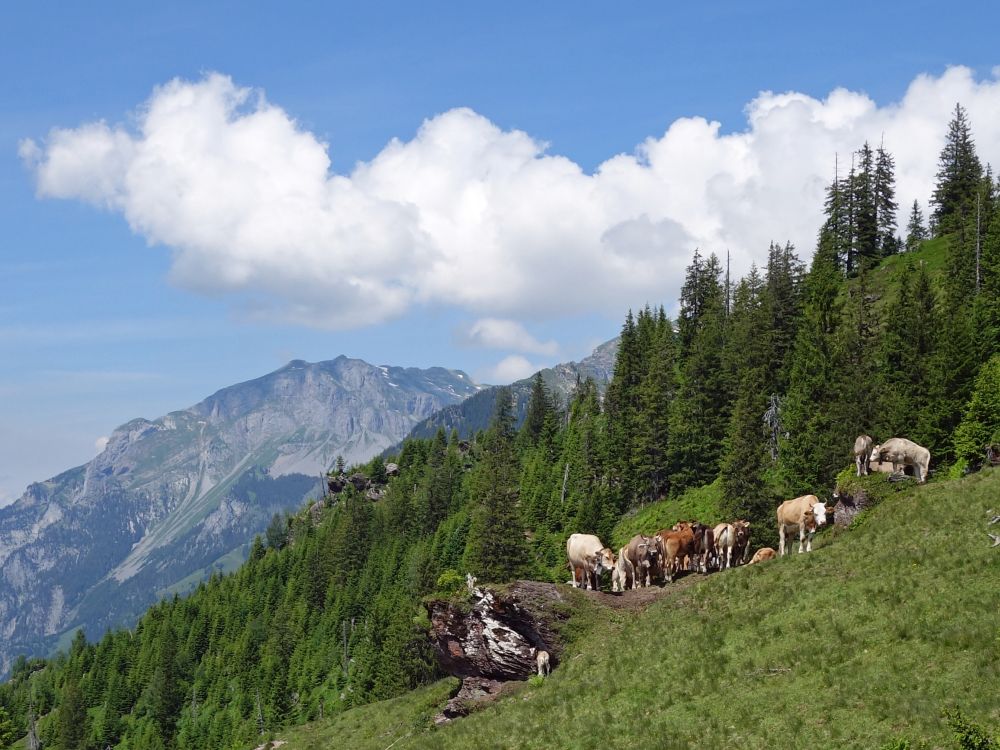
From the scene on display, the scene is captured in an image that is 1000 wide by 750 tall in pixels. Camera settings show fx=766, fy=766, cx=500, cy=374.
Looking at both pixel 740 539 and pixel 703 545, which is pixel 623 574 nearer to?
pixel 703 545

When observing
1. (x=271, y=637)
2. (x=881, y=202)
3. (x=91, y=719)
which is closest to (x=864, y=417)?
(x=881, y=202)

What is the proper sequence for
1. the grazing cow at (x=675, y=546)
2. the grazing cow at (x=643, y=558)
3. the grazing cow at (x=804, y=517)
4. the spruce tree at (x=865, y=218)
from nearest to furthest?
the grazing cow at (x=804, y=517) < the grazing cow at (x=643, y=558) < the grazing cow at (x=675, y=546) < the spruce tree at (x=865, y=218)

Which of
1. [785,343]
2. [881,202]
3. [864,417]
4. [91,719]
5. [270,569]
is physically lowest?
[91,719]

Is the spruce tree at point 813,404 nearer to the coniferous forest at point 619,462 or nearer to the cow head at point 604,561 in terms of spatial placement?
the coniferous forest at point 619,462

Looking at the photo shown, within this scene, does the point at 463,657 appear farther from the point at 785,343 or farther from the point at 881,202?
the point at 881,202

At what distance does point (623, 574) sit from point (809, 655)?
17912mm

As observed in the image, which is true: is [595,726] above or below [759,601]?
below

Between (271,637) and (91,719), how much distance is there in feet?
165

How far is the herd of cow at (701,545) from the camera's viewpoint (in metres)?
40.6

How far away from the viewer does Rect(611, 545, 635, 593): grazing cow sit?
136 feet

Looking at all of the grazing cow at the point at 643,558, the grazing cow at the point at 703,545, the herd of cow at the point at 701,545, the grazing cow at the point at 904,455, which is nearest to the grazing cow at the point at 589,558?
the herd of cow at the point at 701,545

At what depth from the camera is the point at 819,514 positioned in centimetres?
3922

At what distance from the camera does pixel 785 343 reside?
81.2 m

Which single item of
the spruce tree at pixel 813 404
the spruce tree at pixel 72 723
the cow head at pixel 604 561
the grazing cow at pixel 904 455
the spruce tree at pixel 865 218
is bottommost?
the spruce tree at pixel 72 723
